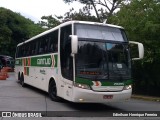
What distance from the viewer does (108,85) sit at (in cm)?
1216

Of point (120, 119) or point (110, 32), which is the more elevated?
point (110, 32)

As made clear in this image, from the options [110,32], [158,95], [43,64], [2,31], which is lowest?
[158,95]

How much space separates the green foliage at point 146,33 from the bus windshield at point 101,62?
5.47m

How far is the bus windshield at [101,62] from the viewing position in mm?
12133

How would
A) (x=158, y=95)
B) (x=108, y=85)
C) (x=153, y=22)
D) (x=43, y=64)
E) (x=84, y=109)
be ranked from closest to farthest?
(x=108, y=85)
(x=84, y=109)
(x=43, y=64)
(x=153, y=22)
(x=158, y=95)

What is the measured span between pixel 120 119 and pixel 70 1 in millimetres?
35242

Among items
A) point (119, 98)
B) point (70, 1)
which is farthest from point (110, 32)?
point (70, 1)

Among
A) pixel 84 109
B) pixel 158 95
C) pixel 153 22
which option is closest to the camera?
pixel 84 109

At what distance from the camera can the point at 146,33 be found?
60.5 ft

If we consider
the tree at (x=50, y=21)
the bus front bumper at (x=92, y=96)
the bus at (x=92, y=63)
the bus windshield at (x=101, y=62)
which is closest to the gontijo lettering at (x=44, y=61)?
the bus at (x=92, y=63)

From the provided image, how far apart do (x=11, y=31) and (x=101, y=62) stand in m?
40.5

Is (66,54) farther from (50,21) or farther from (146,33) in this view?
(50,21)

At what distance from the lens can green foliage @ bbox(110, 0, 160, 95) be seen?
719 inches

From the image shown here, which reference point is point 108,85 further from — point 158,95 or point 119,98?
point 158,95
